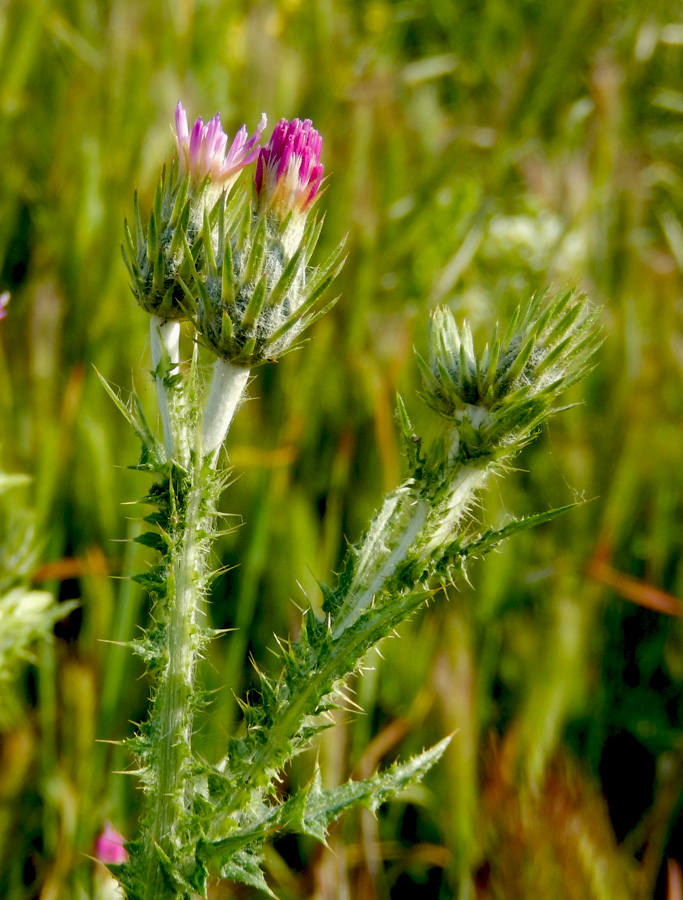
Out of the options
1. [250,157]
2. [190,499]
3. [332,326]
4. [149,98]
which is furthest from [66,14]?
[190,499]

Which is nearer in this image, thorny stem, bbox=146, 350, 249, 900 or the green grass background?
thorny stem, bbox=146, 350, 249, 900

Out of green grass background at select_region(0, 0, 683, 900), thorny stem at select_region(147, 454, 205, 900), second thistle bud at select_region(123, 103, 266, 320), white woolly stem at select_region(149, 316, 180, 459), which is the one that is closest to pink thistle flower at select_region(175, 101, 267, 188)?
second thistle bud at select_region(123, 103, 266, 320)

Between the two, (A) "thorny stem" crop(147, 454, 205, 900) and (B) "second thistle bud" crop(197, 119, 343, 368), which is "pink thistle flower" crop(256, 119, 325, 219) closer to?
(B) "second thistle bud" crop(197, 119, 343, 368)

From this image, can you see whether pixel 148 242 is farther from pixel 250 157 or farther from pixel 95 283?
pixel 95 283

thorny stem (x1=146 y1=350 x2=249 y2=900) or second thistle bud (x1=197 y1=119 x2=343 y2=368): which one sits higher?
second thistle bud (x1=197 y1=119 x2=343 y2=368)

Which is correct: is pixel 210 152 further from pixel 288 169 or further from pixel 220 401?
pixel 220 401

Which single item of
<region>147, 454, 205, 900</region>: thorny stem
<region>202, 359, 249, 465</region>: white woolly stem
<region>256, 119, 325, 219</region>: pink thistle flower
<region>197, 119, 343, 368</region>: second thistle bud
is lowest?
<region>147, 454, 205, 900</region>: thorny stem

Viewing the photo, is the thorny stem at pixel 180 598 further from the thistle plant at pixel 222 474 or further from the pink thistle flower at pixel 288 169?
the pink thistle flower at pixel 288 169
